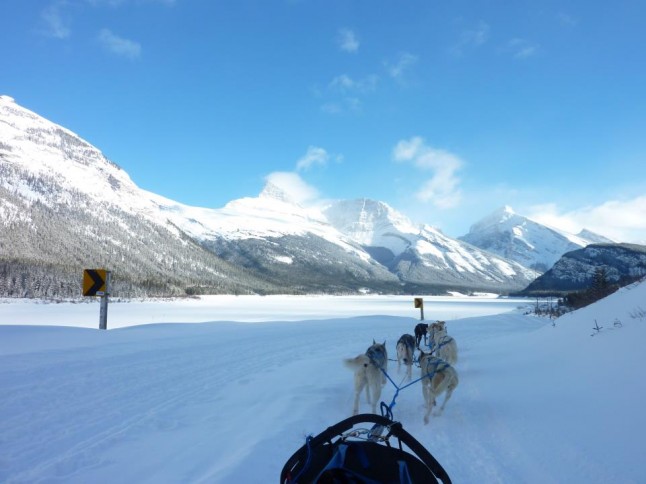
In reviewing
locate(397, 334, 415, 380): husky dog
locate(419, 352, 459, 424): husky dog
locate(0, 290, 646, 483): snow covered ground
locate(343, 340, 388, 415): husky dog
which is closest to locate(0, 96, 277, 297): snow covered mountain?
locate(0, 290, 646, 483): snow covered ground

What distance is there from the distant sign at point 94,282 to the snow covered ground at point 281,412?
14.2ft

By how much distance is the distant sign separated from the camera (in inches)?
605

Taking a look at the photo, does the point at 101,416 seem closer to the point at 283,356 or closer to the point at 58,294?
the point at 283,356

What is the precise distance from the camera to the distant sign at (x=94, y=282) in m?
15.4

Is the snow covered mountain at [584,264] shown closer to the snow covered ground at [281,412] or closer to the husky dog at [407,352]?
the husky dog at [407,352]

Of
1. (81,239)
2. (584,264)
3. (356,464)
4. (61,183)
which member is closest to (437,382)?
(356,464)

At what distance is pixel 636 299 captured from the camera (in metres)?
8.83

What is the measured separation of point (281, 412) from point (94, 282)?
40.7 ft

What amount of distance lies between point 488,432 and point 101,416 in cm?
592

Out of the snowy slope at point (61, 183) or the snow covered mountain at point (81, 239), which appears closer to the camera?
the snow covered mountain at point (81, 239)

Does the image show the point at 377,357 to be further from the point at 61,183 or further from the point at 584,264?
the point at 61,183

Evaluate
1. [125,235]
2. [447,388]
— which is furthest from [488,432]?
[125,235]

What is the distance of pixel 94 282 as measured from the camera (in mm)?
15430

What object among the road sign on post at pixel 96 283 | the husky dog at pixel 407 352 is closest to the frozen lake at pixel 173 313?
the road sign on post at pixel 96 283
